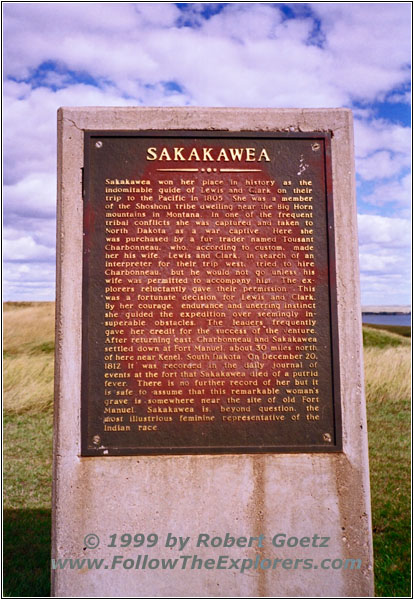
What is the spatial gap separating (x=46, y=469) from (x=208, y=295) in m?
5.75

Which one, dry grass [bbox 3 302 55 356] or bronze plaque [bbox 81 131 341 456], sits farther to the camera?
dry grass [bbox 3 302 55 356]

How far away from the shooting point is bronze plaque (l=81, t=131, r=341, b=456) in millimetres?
4273

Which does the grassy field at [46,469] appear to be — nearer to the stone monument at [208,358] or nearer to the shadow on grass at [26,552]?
the shadow on grass at [26,552]

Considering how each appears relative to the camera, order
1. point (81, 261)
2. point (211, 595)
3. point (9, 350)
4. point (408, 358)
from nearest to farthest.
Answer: point (211, 595) < point (81, 261) < point (408, 358) < point (9, 350)

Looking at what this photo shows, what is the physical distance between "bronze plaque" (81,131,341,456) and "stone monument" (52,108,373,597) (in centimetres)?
1

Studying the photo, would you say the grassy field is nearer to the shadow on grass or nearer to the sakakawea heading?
the shadow on grass

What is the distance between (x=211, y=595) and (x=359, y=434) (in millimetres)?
1819

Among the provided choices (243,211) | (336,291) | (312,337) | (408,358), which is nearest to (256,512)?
(312,337)

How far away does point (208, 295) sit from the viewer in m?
4.39

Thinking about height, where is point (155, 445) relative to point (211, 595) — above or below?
above

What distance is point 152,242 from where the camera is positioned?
440cm

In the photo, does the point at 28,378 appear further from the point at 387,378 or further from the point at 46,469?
the point at 387,378

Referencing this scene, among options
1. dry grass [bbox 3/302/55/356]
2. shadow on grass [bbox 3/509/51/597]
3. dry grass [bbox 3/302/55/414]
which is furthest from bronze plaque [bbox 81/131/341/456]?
dry grass [bbox 3/302/55/356]

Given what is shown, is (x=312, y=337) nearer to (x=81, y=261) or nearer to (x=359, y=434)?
(x=359, y=434)
